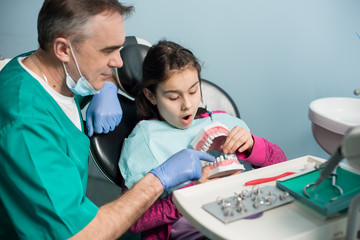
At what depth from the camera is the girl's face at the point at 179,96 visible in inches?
52.5

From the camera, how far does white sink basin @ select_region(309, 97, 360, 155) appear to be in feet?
4.52

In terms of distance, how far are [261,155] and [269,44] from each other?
1017mm

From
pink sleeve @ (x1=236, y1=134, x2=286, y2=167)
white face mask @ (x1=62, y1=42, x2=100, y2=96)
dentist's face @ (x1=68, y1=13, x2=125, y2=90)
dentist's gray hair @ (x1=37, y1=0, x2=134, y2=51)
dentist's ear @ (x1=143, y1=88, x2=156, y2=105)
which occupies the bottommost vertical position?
pink sleeve @ (x1=236, y1=134, x2=286, y2=167)

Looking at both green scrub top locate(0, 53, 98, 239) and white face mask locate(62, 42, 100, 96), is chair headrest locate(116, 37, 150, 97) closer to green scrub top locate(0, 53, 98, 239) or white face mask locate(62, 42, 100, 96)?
white face mask locate(62, 42, 100, 96)

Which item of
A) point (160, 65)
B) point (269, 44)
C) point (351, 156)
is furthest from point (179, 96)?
point (269, 44)

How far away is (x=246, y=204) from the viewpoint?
0.81 meters

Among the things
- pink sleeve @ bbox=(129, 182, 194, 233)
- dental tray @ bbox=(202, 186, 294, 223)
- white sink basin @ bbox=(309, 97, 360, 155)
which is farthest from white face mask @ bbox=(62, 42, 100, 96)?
white sink basin @ bbox=(309, 97, 360, 155)

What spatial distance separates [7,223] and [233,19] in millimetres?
1614

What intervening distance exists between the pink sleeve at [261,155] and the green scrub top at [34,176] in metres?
0.62

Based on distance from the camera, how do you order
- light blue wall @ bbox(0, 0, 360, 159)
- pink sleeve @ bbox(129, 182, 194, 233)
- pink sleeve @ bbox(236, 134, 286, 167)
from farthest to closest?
light blue wall @ bbox(0, 0, 360, 159)
pink sleeve @ bbox(236, 134, 286, 167)
pink sleeve @ bbox(129, 182, 194, 233)

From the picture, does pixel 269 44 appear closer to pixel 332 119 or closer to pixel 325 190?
pixel 332 119

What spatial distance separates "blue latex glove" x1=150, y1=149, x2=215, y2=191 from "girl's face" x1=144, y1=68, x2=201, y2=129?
24 cm

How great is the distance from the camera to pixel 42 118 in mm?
991

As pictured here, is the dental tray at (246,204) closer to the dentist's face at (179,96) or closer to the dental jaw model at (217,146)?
the dental jaw model at (217,146)
